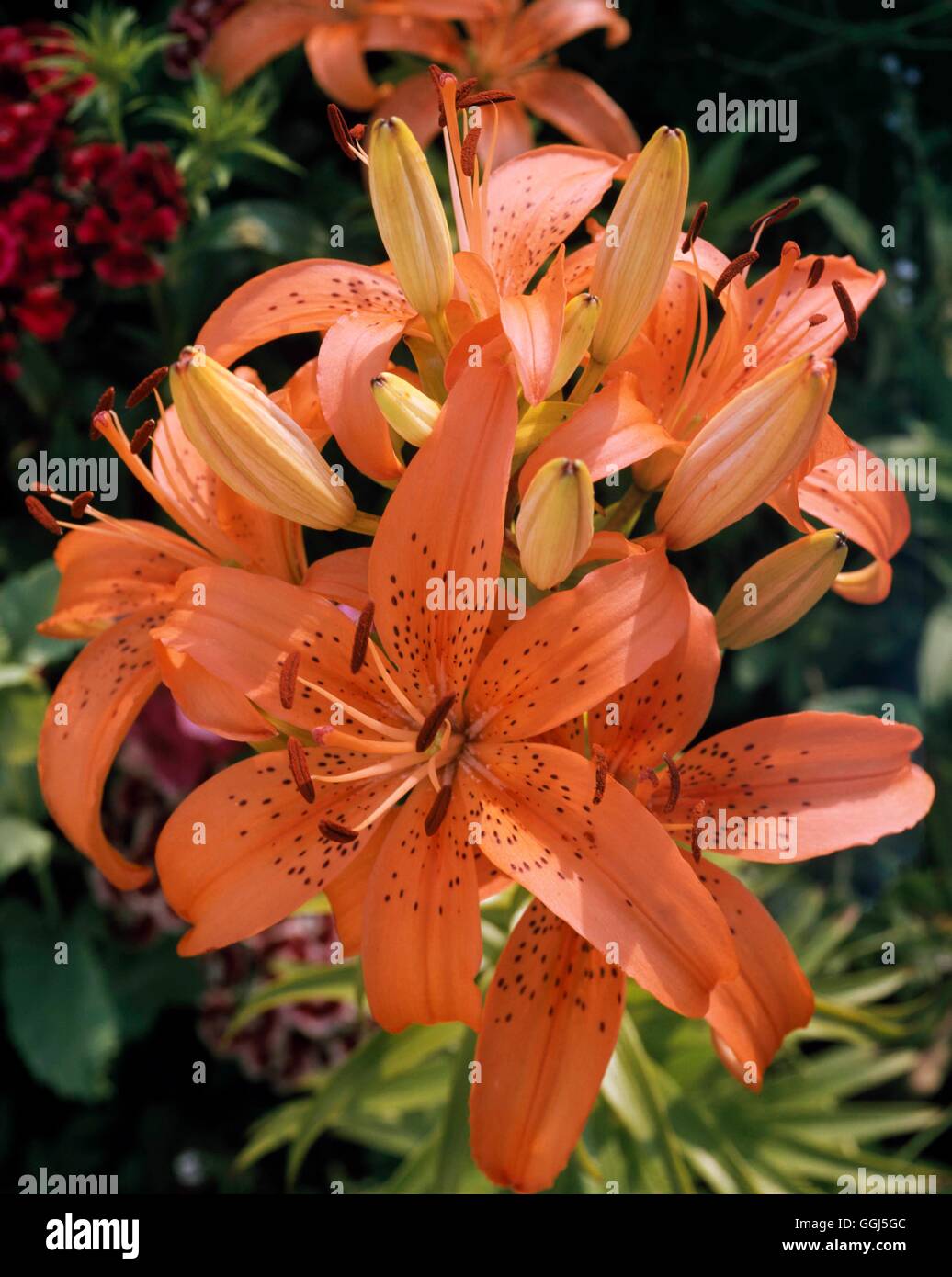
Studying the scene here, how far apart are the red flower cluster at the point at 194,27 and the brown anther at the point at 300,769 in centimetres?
108

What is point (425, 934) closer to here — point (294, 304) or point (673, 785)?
point (673, 785)

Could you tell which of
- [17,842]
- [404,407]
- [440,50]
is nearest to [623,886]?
[404,407]

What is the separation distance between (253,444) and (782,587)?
0.37m

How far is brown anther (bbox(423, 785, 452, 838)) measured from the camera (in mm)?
748

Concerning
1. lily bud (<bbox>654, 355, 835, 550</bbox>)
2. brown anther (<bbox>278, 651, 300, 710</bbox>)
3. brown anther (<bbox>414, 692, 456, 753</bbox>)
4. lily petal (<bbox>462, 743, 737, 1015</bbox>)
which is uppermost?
lily bud (<bbox>654, 355, 835, 550</bbox>)

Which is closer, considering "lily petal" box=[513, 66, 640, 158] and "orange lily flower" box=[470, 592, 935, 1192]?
"orange lily flower" box=[470, 592, 935, 1192]

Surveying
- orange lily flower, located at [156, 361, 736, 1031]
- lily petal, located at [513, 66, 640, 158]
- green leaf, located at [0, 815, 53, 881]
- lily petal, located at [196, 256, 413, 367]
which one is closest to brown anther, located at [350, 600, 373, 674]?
orange lily flower, located at [156, 361, 736, 1031]

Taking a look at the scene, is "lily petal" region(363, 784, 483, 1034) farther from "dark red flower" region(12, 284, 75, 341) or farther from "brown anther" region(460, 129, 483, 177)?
"dark red flower" region(12, 284, 75, 341)

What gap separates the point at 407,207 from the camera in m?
0.77

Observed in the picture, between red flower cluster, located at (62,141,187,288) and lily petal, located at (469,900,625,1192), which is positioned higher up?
red flower cluster, located at (62,141,187,288)

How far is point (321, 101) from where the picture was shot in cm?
173

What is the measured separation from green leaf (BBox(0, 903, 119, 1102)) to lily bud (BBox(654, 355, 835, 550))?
1029 mm
